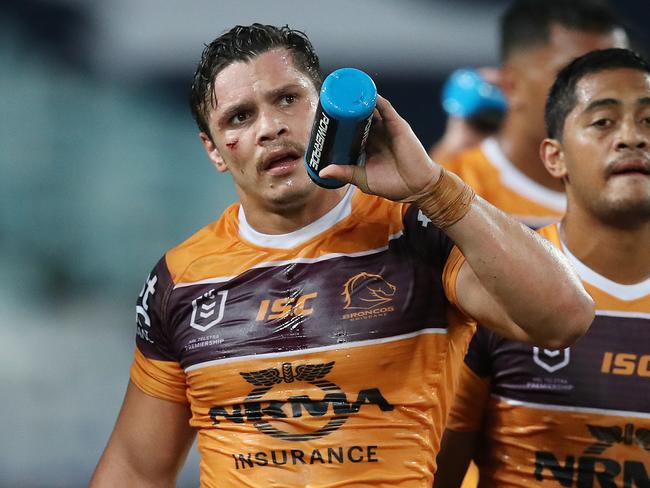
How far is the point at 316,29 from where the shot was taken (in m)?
6.12

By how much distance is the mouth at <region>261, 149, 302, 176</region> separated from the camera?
254cm

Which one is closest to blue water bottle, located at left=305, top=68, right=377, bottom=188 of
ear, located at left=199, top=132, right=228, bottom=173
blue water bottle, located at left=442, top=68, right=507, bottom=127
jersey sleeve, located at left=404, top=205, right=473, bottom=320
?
jersey sleeve, located at left=404, top=205, right=473, bottom=320

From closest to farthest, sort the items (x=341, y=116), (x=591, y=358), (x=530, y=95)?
(x=341, y=116) → (x=591, y=358) → (x=530, y=95)

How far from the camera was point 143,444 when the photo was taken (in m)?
2.86

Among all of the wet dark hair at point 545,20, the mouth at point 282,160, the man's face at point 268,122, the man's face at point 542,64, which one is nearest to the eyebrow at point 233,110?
the man's face at point 268,122

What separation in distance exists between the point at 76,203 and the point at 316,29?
5.08 ft

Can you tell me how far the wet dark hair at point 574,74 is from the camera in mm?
2904

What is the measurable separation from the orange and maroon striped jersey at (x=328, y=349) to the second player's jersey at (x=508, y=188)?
1586 mm

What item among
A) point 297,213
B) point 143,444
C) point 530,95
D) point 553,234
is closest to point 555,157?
point 553,234

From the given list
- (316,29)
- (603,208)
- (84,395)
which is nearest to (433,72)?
(316,29)

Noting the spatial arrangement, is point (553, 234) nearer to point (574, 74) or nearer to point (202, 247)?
point (574, 74)

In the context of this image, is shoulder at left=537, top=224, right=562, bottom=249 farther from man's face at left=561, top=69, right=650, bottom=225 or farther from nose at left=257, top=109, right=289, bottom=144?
nose at left=257, top=109, right=289, bottom=144

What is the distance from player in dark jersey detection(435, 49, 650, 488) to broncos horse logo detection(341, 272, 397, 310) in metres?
0.41

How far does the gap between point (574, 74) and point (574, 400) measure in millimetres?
855
